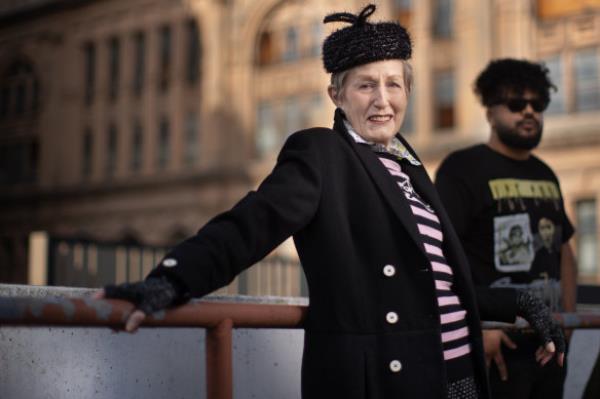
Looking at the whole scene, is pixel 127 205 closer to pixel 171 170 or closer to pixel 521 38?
pixel 171 170

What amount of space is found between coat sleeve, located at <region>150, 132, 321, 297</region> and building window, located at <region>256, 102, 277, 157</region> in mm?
30322

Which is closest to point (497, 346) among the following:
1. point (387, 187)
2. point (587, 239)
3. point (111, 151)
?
point (387, 187)

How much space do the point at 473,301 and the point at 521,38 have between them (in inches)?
1000

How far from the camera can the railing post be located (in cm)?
230

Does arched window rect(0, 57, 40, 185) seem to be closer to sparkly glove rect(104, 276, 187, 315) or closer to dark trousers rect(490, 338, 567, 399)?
dark trousers rect(490, 338, 567, 399)

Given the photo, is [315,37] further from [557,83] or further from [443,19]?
[557,83]

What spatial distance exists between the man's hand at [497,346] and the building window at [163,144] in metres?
32.4

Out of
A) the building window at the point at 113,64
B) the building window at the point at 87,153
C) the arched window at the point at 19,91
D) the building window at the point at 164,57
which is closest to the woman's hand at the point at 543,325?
the building window at the point at 164,57

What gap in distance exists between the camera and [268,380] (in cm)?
360

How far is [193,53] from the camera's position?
117ft

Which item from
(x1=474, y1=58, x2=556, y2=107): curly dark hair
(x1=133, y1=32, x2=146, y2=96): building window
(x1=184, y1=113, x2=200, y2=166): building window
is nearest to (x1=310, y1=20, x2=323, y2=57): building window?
(x1=184, y1=113, x2=200, y2=166): building window

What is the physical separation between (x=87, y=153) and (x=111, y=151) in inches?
61.3

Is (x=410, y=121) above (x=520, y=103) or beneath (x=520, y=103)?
above

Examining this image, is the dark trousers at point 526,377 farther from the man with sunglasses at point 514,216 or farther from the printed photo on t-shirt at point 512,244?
the printed photo on t-shirt at point 512,244
